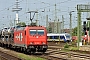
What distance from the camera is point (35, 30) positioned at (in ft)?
103

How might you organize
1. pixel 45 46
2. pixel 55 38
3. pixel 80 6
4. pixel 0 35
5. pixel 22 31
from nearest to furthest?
pixel 45 46 < pixel 22 31 < pixel 80 6 < pixel 0 35 < pixel 55 38

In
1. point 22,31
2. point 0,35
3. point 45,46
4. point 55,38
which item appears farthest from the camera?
point 55,38

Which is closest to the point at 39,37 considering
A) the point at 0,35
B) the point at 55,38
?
the point at 0,35

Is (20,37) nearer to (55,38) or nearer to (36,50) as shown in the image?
(36,50)

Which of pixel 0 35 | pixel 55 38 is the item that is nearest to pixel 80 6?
pixel 0 35

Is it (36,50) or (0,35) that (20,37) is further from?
(0,35)

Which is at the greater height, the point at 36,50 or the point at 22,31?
the point at 22,31

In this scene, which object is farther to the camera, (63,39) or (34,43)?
(63,39)

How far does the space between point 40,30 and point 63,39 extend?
184ft

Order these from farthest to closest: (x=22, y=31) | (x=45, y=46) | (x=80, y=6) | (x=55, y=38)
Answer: (x=55, y=38) → (x=80, y=6) → (x=22, y=31) → (x=45, y=46)

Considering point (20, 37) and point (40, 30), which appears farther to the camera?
point (20, 37)

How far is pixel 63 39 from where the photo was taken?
8694cm

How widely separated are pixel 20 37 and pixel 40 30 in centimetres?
390

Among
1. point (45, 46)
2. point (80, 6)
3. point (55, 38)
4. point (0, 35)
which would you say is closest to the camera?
point (45, 46)
